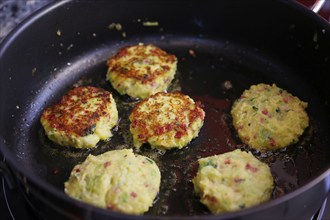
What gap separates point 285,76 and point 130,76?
3.05 ft

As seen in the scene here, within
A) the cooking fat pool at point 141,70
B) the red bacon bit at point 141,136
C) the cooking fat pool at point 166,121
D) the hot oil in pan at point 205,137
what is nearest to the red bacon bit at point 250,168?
the hot oil in pan at point 205,137

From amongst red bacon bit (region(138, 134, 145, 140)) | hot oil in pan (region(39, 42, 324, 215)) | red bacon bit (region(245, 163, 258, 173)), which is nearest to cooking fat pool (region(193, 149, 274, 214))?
A: red bacon bit (region(245, 163, 258, 173))

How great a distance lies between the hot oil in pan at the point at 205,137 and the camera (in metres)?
2.09

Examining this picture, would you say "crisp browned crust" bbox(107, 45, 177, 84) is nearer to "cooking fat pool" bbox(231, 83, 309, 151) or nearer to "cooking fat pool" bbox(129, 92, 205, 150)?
"cooking fat pool" bbox(129, 92, 205, 150)

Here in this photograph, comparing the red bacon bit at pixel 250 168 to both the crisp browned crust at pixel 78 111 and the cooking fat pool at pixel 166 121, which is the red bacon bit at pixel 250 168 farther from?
the crisp browned crust at pixel 78 111

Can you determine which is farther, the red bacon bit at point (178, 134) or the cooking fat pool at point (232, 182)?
the red bacon bit at point (178, 134)

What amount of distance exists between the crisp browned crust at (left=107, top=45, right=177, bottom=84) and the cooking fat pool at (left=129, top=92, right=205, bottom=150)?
0.16m

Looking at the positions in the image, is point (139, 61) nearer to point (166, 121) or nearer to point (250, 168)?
point (166, 121)

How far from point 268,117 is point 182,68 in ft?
2.21

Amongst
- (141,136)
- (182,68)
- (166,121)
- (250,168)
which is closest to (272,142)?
(250,168)

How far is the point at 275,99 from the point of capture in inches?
94.6

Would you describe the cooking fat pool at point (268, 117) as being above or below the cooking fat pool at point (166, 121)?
above

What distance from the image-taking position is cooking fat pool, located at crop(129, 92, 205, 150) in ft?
7.24

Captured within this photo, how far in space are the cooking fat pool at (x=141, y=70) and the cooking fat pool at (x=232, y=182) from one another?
0.60 metres
